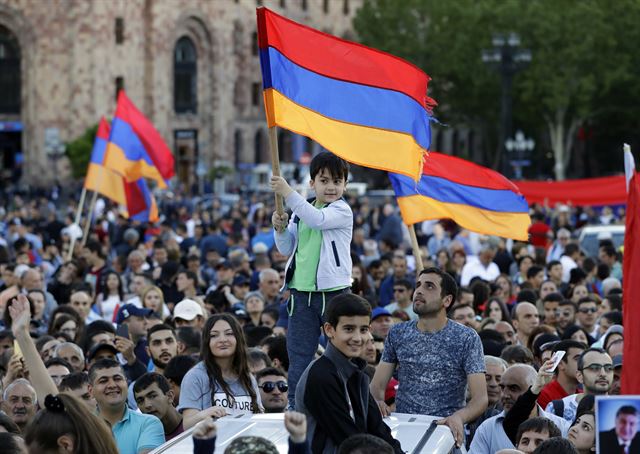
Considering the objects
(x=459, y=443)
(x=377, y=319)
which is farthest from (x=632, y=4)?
(x=459, y=443)

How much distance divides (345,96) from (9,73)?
63.3 meters

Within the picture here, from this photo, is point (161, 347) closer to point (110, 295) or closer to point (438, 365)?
point (438, 365)

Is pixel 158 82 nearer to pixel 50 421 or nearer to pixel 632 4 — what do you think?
pixel 632 4

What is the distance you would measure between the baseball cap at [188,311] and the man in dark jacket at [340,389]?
250 inches

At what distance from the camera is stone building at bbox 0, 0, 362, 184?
7056 centimetres

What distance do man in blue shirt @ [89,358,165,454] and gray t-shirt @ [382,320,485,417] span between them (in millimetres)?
1437

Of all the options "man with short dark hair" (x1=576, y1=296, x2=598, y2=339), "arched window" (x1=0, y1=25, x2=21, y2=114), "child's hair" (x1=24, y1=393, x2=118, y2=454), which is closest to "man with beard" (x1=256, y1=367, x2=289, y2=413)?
"child's hair" (x1=24, y1=393, x2=118, y2=454)

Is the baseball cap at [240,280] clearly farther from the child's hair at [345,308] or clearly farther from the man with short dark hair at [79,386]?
the child's hair at [345,308]

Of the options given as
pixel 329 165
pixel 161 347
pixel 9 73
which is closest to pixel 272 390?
pixel 329 165

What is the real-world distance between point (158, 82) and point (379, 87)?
64.6 m

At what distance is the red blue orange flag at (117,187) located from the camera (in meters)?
22.6

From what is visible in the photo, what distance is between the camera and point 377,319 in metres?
13.1

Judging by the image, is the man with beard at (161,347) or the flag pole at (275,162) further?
the man with beard at (161,347)

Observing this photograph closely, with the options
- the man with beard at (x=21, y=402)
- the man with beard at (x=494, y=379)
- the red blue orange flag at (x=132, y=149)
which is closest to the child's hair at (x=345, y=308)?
the man with beard at (x=21, y=402)
